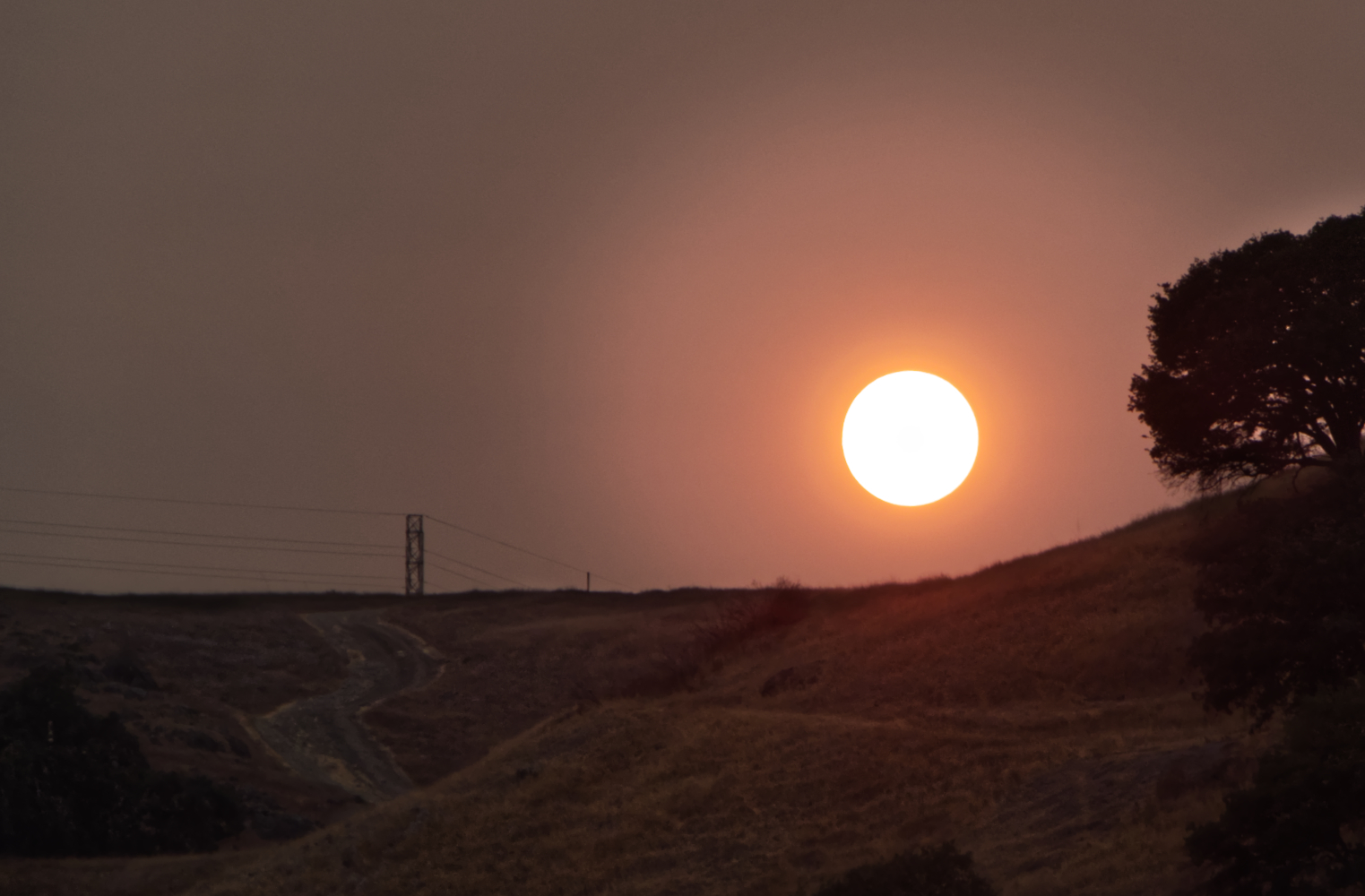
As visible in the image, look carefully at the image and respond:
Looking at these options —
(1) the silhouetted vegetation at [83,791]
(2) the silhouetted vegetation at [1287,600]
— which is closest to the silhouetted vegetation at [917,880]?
(2) the silhouetted vegetation at [1287,600]

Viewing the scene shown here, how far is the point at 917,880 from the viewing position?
1838cm

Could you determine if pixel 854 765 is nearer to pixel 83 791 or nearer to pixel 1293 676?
pixel 1293 676

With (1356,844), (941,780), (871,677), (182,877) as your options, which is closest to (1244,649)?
(1356,844)

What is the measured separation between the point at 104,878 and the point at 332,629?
54.9 m

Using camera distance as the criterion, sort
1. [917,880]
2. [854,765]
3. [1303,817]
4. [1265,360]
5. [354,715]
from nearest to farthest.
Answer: [1303,817], [917,880], [854,765], [1265,360], [354,715]

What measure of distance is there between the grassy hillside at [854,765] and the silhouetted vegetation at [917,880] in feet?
15.2

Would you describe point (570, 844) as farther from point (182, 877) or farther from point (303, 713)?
point (303, 713)

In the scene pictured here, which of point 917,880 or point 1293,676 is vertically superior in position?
point 1293,676

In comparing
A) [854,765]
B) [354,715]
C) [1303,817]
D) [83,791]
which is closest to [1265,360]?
[854,765]

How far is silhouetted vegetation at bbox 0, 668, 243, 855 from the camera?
42.2m

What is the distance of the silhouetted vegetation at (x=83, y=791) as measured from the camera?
139 ft

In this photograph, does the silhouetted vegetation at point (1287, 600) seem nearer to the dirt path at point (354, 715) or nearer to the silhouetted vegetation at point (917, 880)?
the silhouetted vegetation at point (917, 880)

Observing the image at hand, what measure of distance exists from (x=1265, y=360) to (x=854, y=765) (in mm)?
19341

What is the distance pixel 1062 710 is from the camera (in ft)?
128
